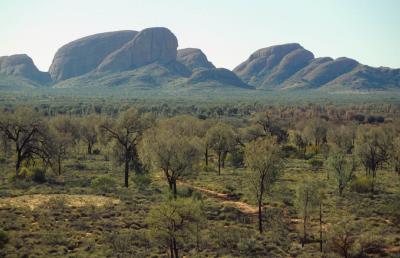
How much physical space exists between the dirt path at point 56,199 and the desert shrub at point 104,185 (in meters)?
2.87

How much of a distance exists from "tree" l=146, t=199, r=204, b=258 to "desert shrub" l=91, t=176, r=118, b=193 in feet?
65.6

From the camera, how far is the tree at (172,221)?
27156mm

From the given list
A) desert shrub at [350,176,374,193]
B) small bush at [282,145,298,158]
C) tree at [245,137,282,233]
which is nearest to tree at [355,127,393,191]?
desert shrub at [350,176,374,193]

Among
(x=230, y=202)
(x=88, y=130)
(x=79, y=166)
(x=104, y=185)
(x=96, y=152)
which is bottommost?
(x=230, y=202)

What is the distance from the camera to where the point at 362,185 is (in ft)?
161

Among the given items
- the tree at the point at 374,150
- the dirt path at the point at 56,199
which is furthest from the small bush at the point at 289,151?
the dirt path at the point at 56,199

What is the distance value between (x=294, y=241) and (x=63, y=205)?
69.9 feet

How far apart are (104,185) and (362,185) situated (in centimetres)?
3068

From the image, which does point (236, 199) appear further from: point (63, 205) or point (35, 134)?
point (35, 134)

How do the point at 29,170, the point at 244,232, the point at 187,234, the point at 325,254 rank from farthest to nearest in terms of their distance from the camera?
the point at 29,170 < the point at 244,232 < the point at 187,234 < the point at 325,254

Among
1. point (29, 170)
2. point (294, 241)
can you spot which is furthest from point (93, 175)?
point (294, 241)

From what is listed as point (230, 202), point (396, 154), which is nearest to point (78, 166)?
point (230, 202)

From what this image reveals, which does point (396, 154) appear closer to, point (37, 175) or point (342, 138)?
point (342, 138)

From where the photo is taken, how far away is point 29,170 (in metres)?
52.2
